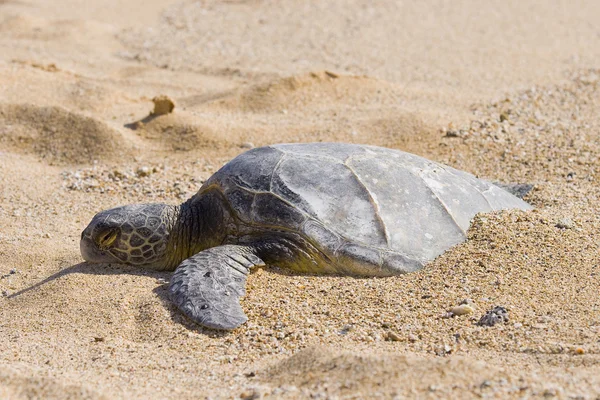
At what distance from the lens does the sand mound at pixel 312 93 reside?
7504mm

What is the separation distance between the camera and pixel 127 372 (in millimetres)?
3121

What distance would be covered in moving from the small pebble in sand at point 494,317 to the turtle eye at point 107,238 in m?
2.14

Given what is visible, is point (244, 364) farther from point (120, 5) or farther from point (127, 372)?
point (120, 5)

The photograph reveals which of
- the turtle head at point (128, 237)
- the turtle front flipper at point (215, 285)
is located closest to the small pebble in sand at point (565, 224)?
the turtle front flipper at point (215, 285)

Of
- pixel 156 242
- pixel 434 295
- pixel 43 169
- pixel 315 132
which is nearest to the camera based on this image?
pixel 434 295

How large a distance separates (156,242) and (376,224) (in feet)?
4.25

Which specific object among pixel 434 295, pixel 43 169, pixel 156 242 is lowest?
pixel 43 169

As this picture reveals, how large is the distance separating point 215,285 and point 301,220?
0.66m

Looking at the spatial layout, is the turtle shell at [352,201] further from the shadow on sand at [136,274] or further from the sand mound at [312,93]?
the sand mound at [312,93]

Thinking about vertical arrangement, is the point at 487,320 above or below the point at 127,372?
above

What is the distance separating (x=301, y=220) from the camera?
414 centimetres

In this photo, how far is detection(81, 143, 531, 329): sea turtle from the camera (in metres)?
4.07

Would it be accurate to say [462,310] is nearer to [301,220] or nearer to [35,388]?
[301,220]

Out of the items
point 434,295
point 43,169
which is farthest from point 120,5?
point 434,295
